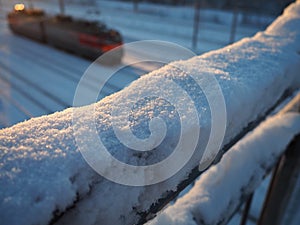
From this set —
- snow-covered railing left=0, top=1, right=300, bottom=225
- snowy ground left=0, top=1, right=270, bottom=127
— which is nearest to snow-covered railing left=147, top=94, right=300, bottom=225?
snow-covered railing left=0, top=1, right=300, bottom=225

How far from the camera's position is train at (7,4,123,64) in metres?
7.57

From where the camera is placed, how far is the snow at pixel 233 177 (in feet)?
2.61

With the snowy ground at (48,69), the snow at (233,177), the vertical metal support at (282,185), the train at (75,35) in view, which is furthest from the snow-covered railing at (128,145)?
the train at (75,35)

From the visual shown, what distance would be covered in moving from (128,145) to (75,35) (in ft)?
27.4

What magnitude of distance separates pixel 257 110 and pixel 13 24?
528 inches

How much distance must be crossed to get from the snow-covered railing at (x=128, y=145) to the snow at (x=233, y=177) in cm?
25

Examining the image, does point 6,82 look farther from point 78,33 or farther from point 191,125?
point 191,125

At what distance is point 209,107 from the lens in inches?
Result: 23.3

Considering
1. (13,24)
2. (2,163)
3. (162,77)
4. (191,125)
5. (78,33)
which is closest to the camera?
(2,163)

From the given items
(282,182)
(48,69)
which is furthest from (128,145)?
(48,69)

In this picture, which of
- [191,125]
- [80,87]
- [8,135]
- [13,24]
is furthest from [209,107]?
[13,24]

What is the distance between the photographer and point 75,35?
26.5 ft

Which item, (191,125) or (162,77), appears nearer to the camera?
(191,125)

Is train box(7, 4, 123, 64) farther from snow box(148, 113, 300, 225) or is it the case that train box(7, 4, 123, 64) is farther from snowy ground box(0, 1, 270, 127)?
snow box(148, 113, 300, 225)
